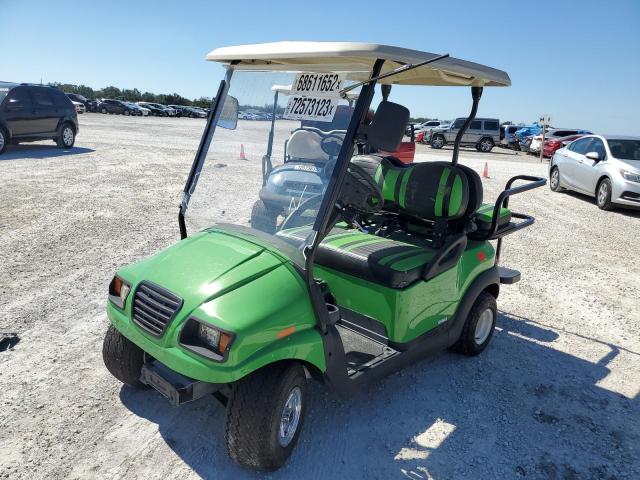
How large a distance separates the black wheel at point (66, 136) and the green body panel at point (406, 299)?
1178 cm

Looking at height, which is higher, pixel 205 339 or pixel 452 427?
pixel 205 339

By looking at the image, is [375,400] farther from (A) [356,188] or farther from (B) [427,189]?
(B) [427,189]

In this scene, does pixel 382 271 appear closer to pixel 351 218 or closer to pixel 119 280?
pixel 351 218

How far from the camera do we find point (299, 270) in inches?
102

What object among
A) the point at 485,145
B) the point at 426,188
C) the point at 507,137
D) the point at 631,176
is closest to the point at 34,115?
the point at 426,188

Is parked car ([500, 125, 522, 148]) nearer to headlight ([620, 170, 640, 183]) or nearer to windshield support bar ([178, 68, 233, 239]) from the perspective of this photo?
headlight ([620, 170, 640, 183])

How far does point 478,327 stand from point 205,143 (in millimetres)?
2329

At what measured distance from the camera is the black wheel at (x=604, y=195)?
9359 millimetres

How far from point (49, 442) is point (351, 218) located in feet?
8.01

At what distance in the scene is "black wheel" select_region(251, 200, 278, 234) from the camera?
289cm

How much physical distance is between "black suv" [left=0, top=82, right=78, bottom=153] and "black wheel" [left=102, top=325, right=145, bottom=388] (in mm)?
10625

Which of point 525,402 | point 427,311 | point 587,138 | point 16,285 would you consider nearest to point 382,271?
point 427,311

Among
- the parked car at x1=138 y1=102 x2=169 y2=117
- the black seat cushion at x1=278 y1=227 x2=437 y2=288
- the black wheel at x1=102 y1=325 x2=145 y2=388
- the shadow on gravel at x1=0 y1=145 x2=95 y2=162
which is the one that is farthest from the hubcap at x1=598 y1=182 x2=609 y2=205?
the parked car at x1=138 y1=102 x2=169 y2=117

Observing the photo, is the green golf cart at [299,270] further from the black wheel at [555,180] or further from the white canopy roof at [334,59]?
the black wheel at [555,180]
